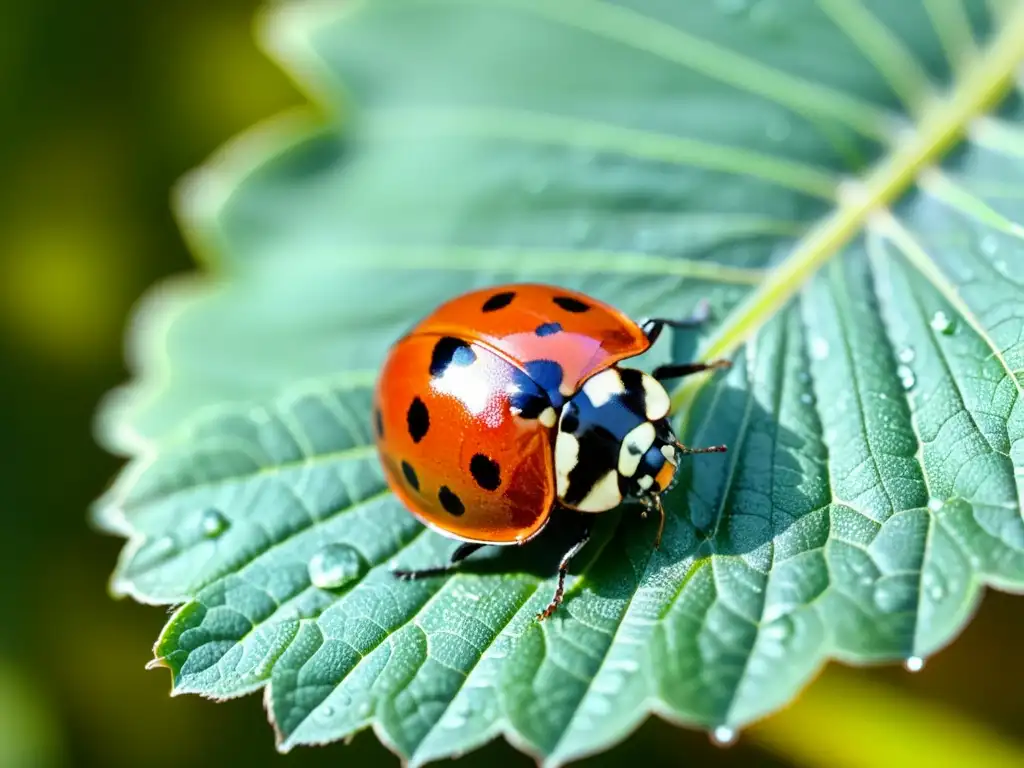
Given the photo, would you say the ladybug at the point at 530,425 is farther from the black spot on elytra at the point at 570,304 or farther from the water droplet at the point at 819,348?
the water droplet at the point at 819,348

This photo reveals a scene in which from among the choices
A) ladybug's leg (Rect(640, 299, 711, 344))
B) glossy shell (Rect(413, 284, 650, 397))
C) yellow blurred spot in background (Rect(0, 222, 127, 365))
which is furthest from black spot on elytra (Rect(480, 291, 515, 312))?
yellow blurred spot in background (Rect(0, 222, 127, 365))

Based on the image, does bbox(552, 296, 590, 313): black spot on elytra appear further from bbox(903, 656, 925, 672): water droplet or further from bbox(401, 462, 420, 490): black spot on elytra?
bbox(903, 656, 925, 672): water droplet

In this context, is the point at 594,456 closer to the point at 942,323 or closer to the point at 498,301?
the point at 498,301

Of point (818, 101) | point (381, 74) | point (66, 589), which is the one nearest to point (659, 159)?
point (818, 101)

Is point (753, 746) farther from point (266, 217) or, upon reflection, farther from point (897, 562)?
point (266, 217)

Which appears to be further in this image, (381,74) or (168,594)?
(381,74)

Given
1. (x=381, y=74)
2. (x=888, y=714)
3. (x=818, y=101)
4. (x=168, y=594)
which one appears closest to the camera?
(x=168, y=594)

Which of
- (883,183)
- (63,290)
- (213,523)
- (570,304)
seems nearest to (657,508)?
(570,304)
